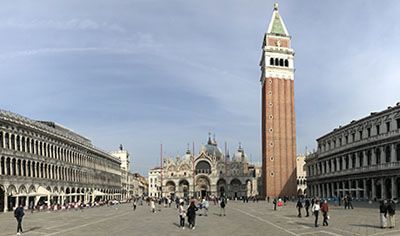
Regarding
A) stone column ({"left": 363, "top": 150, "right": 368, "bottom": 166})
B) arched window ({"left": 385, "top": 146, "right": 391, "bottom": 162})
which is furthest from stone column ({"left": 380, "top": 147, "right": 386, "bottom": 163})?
stone column ({"left": 363, "top": 150, "right": 368, "bottom": 166})

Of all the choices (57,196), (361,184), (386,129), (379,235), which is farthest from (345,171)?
(379,235)

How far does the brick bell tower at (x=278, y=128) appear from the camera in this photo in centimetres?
8969

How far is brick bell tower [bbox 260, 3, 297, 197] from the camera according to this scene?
89688mm

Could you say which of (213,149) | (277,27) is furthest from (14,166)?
(213,149)

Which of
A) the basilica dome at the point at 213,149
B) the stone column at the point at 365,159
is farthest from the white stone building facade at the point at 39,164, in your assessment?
the basilica dome at the point at 213,149

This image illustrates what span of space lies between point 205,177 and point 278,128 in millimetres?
43351

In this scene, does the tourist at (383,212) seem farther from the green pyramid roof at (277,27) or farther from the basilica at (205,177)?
the basilica at (205,177)

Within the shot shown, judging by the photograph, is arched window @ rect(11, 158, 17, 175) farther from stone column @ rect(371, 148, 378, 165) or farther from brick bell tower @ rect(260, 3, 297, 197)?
brick bell tower @ rect(260, 3, 297, 197)

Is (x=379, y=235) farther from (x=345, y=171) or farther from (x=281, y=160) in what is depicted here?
(x=281, y=160)

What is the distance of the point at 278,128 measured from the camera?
90500mm

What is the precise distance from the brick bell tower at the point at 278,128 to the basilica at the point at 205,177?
3486 cm

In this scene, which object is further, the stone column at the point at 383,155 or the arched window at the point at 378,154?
the arched window at the point at 378,154

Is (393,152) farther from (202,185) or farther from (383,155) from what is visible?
(202,185)

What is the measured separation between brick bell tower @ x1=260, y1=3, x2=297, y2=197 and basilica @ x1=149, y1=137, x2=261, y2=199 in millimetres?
34859
